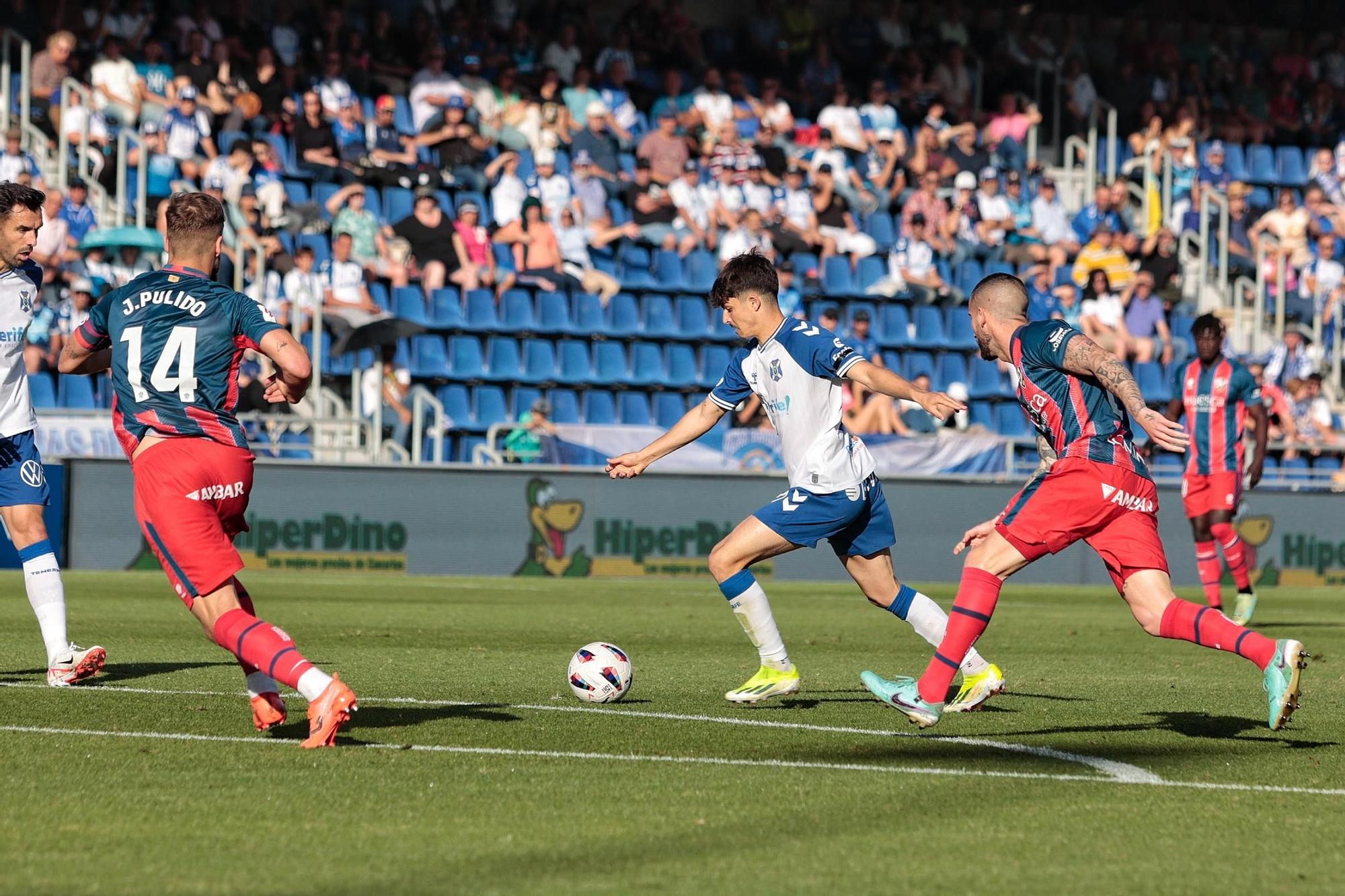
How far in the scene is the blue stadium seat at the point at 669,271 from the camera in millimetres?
24516

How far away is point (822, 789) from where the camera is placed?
5883mm

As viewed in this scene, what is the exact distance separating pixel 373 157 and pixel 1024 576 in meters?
10.3

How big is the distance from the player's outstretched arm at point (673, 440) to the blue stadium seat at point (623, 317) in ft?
48.6

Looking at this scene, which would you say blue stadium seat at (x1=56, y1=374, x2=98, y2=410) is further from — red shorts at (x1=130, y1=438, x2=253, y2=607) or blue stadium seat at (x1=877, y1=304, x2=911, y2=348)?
red shorts at (x1=130, y1=438, x2=253, y2=607)

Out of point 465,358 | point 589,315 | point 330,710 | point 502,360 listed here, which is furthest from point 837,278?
point 330,710

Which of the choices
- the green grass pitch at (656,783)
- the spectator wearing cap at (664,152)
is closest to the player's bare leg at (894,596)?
the green grass pitch at (656,783)

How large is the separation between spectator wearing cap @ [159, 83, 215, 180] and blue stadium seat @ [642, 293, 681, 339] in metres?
5.99

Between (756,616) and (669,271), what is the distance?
647 inches

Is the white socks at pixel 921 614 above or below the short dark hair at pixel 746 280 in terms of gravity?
below

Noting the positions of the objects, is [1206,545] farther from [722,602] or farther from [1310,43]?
[1310,43]

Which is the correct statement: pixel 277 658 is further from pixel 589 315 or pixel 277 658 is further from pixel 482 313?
pixel 589 315

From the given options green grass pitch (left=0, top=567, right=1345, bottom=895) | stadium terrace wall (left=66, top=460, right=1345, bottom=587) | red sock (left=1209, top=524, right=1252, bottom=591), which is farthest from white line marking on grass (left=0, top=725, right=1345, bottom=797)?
stadium terrace wall (left=66, top=460, right=1345, bottom=587)

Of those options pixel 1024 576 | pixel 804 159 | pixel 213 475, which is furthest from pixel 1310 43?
pixel 213 475

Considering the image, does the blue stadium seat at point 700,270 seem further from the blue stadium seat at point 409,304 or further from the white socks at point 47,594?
the white socks at point 47,594
